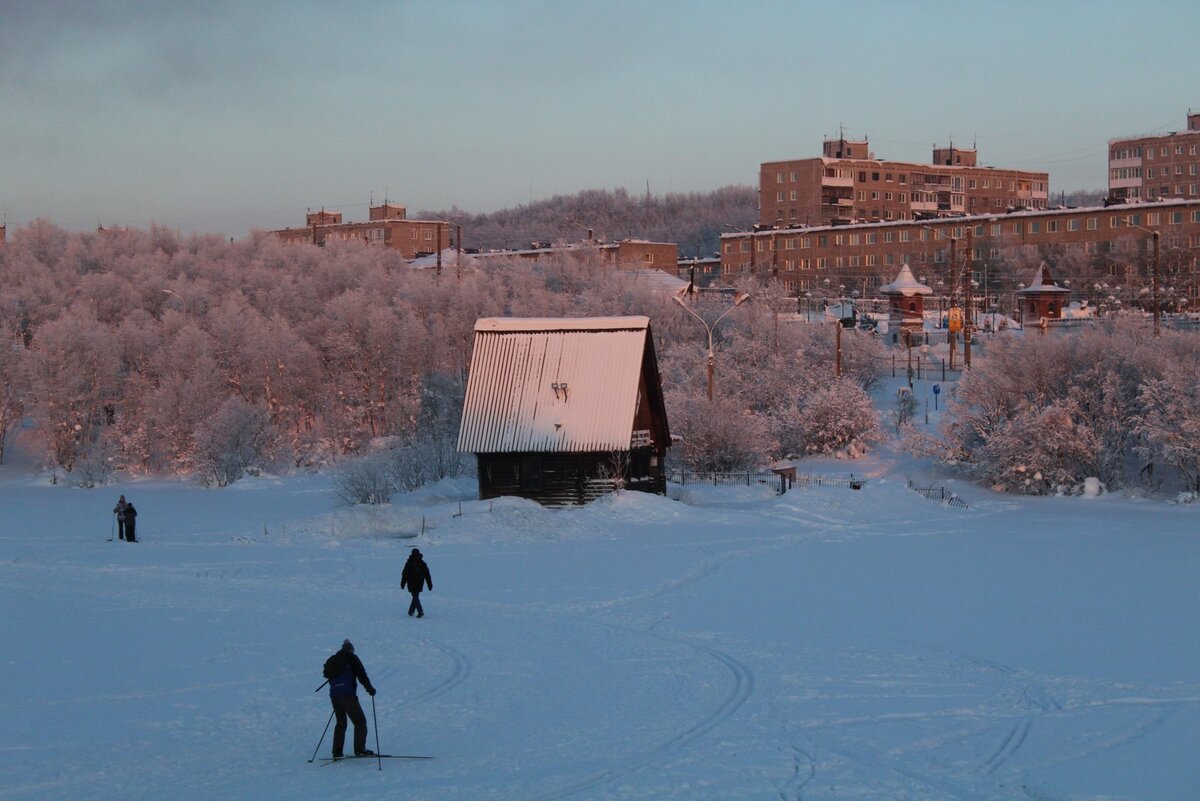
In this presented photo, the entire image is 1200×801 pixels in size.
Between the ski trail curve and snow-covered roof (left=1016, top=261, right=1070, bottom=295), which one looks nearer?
the ski trail curve

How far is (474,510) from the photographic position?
117 feet

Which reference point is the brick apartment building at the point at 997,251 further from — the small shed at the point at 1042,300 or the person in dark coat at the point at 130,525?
the person in dark coat at the point at 130,525

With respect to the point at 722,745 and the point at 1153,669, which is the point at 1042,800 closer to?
the point at 722,745

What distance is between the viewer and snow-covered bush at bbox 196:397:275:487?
58.0 meters

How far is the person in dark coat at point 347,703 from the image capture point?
43.9 feet

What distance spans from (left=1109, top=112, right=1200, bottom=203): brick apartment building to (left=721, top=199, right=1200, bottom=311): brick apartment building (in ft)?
143

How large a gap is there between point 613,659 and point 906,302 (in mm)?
65846

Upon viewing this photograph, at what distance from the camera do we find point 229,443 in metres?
58.6

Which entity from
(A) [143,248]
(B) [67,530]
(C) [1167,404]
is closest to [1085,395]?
(C) [1167,404]

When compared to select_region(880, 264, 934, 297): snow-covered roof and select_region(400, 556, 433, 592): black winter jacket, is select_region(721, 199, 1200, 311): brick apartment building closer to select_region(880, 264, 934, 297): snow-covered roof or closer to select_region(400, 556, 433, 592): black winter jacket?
select_region(880, 264, 934, 297): snow-covered roof

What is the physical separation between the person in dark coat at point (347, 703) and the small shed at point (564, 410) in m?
25.9

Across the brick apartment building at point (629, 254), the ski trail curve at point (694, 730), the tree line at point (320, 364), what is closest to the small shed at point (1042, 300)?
the tree line at point (320, 364)

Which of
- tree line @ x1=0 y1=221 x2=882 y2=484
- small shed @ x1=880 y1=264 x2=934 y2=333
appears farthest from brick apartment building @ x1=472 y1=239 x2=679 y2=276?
small shed @ x1=880 y1=264 x2=934 y2=333

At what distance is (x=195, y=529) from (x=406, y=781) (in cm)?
2612
